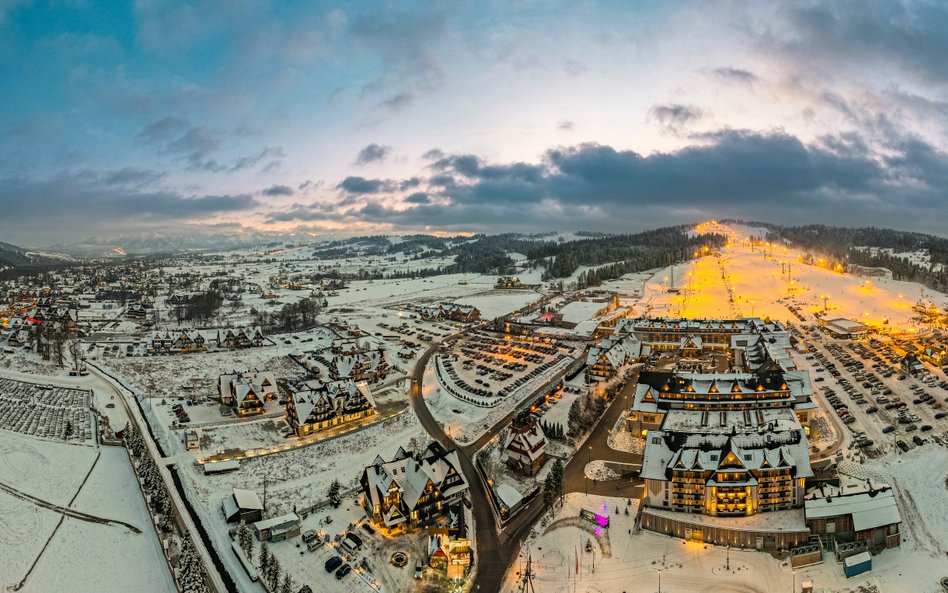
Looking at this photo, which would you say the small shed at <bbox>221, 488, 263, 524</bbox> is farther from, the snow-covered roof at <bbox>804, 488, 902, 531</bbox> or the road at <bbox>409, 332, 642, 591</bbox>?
the snow-covered roof at <bbox>804, 488, 902, 531</bbox>

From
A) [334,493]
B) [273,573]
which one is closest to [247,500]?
[334,493]

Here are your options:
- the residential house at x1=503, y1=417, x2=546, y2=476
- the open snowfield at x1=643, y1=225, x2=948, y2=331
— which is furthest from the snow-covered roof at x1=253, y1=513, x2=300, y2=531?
the open snowfield at x1=643, y1=225, x2=948, y2=331

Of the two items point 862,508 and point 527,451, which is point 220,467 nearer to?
point 527,451

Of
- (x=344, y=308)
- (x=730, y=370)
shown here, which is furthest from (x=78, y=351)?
(x=730, y=370)

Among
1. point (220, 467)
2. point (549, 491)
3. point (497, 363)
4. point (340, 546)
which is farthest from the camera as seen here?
point (497, 363)

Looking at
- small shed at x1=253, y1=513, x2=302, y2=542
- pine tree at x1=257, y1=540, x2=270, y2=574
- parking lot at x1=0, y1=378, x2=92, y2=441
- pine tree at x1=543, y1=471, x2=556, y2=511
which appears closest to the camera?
pine tree at x1=257, y1=540, x2=270, y2=574

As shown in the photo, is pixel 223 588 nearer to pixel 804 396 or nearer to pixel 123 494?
pixel 123 494

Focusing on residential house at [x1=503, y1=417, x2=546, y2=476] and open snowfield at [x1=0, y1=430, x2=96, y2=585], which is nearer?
open snowfield at [x1=0, y1=430, x2=96, y2=585]
